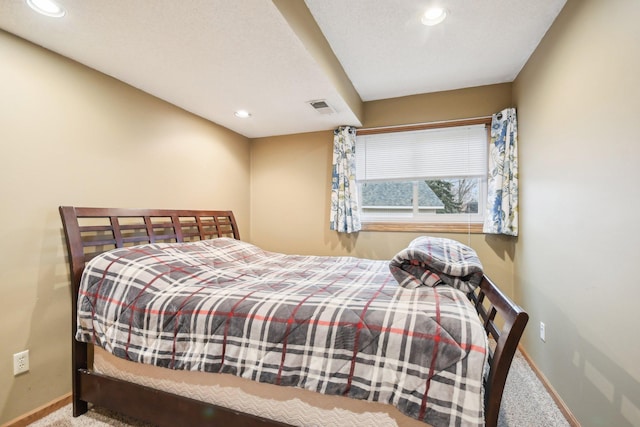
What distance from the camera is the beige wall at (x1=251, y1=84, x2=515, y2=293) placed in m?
2.83

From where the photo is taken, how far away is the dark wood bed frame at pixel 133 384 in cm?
103

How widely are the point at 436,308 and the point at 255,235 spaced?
9.36ft

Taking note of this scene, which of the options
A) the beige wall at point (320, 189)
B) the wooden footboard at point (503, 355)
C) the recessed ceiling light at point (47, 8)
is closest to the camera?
the wooden footboard at point (503, 355)

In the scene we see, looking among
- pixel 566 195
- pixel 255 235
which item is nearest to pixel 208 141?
pixel 255 235

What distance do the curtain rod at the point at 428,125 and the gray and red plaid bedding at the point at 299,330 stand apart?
191 centimetres

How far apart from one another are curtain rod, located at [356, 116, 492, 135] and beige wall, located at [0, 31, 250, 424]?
2.15 m

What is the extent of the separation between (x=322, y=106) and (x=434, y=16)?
3.60 ft

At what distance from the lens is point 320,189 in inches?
134

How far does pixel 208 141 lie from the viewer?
2986 mm

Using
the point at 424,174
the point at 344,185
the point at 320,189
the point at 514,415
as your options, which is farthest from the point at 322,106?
the point at 514,415

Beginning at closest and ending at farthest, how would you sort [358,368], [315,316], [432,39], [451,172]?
[358,368]
[315,316]
[432,39]
[451,172]

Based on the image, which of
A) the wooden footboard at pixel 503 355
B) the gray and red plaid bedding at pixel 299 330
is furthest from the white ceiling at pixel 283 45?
the wooden footboard at pixel 503 355

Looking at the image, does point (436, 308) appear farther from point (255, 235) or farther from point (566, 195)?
point (255, 235)

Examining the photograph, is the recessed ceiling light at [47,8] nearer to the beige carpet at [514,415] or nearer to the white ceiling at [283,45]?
the white ceiling at [283,45]
